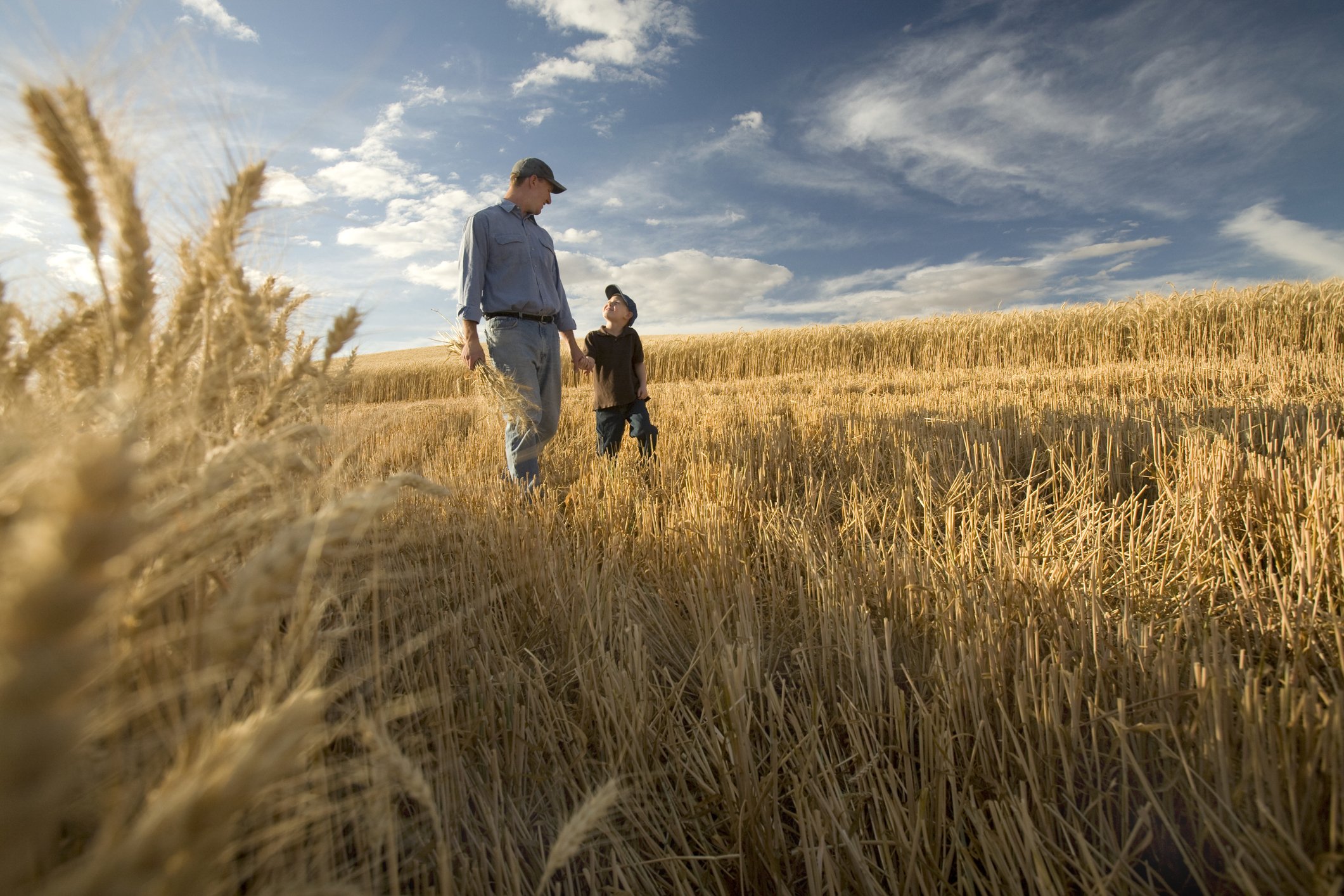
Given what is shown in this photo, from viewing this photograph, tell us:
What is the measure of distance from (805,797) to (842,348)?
1555cm

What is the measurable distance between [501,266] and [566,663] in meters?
3.20

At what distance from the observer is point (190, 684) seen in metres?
0.52

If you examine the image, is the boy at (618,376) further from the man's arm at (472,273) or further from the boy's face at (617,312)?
the man's arm at (472,273)

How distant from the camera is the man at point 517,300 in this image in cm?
398

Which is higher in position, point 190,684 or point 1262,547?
point 190,684

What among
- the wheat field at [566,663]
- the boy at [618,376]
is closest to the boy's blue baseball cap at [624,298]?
the boy at [618,376]

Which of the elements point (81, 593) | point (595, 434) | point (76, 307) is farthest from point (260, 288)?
point (595, 434)

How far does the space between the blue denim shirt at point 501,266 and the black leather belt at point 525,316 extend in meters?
0.02

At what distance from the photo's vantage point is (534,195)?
14.0ft

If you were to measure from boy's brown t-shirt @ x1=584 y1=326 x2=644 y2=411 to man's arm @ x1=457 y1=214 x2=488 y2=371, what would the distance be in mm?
1370

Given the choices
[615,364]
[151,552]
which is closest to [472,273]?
[615,364]

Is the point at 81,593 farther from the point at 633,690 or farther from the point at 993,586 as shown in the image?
the point at 993,586

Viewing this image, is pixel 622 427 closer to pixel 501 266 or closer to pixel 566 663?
pixel 501 266

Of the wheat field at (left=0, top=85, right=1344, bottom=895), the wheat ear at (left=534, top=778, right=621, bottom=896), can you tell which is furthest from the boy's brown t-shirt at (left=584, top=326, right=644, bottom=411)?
the wheat ear at (left=534, top=778, right=621, bottom=896)
